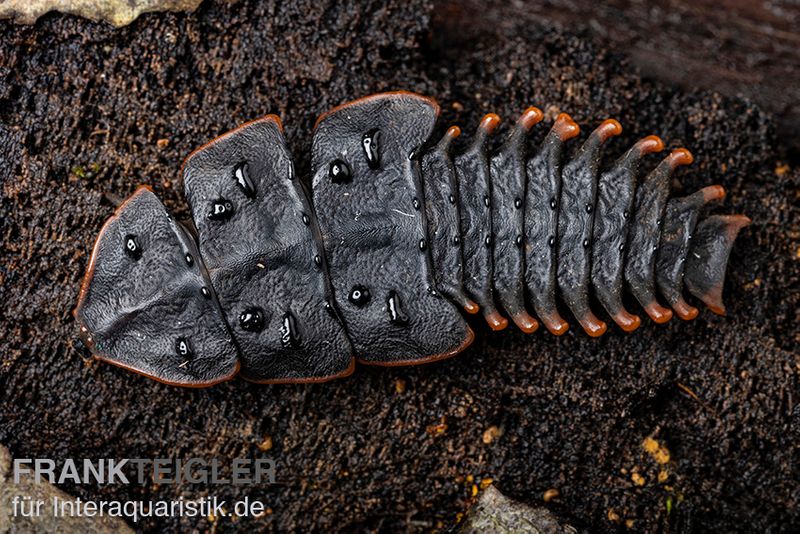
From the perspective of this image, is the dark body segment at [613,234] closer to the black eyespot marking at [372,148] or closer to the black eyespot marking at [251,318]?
the black eyespot marking at [372,148]

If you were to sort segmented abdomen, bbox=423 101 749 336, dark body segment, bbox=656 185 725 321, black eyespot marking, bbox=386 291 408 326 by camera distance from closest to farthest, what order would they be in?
black eyespot marking, bbox=386 291 408 326 < segmented abdomen, bbox=423 101 749 336 < dark body segment, bbox=656 185 725 321

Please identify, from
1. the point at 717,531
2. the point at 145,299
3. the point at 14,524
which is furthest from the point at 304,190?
the point at 717,531

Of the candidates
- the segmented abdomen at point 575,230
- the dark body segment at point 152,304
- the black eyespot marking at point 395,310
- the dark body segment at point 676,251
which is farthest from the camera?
the dark body segment at point 676,251

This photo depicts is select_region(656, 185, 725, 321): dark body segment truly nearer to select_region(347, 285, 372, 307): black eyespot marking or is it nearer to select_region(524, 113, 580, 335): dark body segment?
select_region(524, 113, 580, 335): dark body segment

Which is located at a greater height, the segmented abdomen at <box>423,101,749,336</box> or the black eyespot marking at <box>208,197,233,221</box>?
the black eyespot marking at <box>208,197,233,221</box>

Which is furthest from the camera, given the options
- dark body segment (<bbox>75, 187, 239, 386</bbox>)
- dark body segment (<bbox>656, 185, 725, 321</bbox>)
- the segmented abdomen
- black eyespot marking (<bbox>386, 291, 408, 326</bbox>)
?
dark body segment (<bbox>656, 185, 725, 321</bbox>)

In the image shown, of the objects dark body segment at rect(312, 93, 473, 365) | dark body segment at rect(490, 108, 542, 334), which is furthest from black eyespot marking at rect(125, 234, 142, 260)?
dark body segment at rect(490, 108, 542, 334)

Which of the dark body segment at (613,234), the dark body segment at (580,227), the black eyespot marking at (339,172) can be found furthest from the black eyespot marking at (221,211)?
the dark body segment at (613,234)
